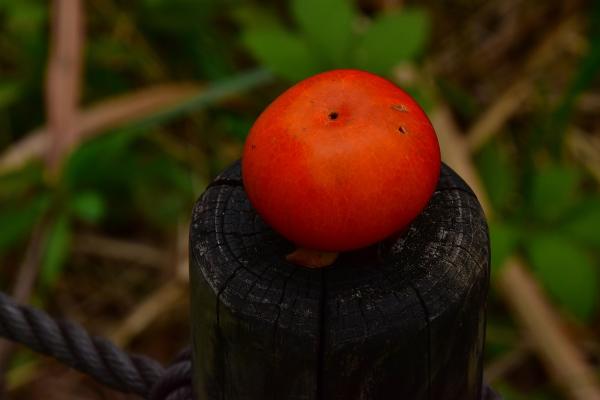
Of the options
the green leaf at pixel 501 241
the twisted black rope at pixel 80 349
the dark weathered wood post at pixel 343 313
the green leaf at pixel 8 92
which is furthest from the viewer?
the green leaf at pixel 8 92

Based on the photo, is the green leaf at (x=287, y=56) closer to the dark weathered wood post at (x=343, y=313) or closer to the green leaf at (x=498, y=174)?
the green leaf at (x=498, y=174)

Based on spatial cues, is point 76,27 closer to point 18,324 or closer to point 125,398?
point 125,398

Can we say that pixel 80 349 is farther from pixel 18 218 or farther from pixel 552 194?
pixel 552 194

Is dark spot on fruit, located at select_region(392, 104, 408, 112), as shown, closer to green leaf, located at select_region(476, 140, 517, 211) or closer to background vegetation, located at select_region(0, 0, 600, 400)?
background vegetation, located at select_region(0, 0, 600, 400)

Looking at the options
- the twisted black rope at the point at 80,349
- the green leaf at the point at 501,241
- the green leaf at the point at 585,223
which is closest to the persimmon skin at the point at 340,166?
the twisted black rope at the point at 80,349

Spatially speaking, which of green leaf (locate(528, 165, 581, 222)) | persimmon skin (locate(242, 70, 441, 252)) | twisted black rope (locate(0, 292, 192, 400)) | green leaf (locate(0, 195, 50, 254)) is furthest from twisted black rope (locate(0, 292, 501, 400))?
green leaf (locate(528, 165, 581, 222))

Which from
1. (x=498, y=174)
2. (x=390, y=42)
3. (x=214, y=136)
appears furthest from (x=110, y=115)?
(x=498, y=174)

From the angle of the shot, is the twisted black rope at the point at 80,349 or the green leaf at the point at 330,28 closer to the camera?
the twisted black rope at the point at 80,349
